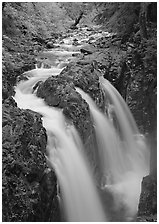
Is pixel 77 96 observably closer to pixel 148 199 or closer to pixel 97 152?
pixel 97 152

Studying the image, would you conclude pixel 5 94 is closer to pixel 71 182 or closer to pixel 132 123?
pixel 71 182

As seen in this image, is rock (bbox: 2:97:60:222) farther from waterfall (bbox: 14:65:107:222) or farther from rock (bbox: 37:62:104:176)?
rock (bbox: 37:62:104:176)

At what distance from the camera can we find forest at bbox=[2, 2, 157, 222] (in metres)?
6.26

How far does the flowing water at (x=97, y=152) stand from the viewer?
23.8ft

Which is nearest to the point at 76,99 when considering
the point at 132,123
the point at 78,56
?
the point at 132,123

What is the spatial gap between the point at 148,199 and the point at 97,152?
2.28 m

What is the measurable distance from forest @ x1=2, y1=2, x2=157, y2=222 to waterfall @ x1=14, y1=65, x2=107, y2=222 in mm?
25

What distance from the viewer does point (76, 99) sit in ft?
29.1

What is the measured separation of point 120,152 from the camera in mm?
9875

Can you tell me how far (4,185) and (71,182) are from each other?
201 centimetres

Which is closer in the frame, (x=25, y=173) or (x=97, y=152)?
(x=25, y=173)

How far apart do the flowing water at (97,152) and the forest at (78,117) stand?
3 cm

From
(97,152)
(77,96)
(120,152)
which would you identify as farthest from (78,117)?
(120,152)

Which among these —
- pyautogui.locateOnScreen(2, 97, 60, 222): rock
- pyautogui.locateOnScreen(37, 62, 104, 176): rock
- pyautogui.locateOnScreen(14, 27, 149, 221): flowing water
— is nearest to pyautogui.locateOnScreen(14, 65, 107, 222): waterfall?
pyautogui.locateOnScreen(14, 27, 149, 221): flowing water
